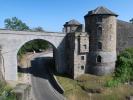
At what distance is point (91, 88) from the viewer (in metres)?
37.7

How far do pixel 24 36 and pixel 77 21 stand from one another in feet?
62.8

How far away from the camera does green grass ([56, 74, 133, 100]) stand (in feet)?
111

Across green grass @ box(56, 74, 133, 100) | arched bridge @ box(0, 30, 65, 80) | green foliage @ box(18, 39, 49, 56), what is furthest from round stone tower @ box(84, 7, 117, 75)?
green foliage @ box(18, 39, 49, 56)

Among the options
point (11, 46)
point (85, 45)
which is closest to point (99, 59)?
point (85, 45)

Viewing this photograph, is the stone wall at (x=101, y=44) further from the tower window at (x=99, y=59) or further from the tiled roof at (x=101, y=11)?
the tiled roof at (x=101, y=11)

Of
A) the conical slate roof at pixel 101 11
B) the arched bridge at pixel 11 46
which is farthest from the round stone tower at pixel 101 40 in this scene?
the arched bridge at pixel 11 46

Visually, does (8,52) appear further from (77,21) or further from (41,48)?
(41,48)

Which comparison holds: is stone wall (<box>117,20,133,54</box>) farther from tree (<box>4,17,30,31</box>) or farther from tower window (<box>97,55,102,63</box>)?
tree (<box>4,17,30,31</box>)

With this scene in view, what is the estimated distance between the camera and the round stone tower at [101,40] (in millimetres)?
43500

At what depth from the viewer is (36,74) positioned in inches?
1860

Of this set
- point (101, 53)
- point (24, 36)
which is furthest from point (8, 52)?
point (101, 53)

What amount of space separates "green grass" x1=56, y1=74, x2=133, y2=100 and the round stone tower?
209 cm

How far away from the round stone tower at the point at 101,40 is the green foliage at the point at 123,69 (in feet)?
5.16

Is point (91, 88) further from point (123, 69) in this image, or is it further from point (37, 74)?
point (37, 74)
